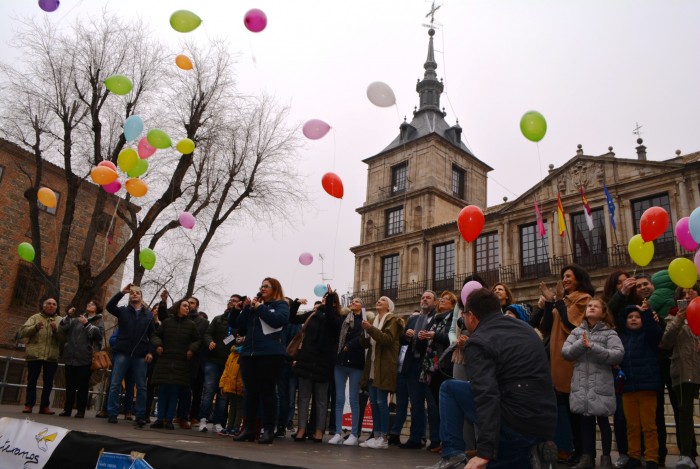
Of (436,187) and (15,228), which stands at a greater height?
(436,187)

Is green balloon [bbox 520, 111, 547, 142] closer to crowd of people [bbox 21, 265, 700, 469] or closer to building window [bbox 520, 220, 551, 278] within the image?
crowd of people [bbox 21, 265, 700, 469]

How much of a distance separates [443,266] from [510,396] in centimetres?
2529

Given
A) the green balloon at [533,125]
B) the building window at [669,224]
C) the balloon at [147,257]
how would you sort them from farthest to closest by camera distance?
the building window at [669,224]
the balloon at [147,257]
the green balloon at [533,125]

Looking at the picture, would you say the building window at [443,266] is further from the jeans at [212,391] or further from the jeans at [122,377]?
the jeans at [122,377]

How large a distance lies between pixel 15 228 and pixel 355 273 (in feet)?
58.0

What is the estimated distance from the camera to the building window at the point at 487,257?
2561 centimetres

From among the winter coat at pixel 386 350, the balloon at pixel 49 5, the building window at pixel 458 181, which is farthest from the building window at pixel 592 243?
the balloon at pixel 49 5

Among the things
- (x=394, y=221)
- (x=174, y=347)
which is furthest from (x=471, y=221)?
(x=394, y=221)

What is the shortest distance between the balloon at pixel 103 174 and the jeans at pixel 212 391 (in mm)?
4063

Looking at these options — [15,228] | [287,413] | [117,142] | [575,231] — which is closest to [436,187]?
[575,231]

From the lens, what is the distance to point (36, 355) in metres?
7.71

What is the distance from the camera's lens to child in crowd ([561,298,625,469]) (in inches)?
186

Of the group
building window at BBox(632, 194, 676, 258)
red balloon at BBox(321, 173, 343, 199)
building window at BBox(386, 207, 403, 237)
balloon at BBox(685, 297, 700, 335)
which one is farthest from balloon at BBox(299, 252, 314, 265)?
building window at BBox(386, 207, 403, 237)

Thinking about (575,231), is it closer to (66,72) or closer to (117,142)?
(117,142)
